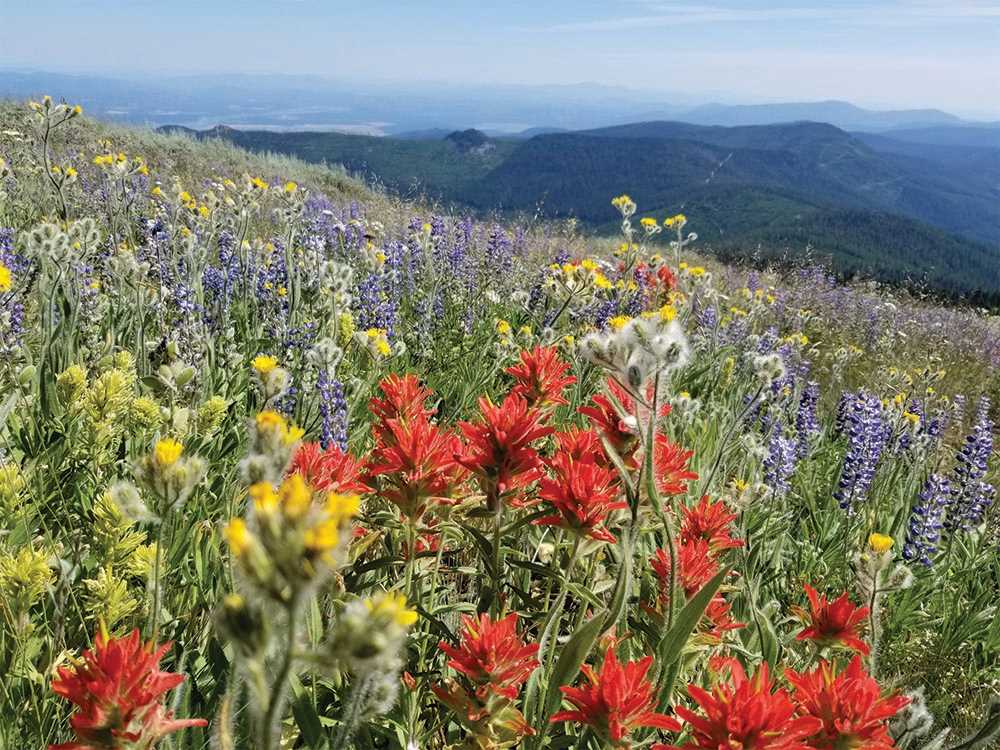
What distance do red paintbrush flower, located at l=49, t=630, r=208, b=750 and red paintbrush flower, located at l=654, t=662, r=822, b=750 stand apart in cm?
79

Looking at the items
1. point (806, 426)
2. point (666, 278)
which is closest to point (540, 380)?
point (806, 426)

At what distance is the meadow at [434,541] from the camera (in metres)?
1.07

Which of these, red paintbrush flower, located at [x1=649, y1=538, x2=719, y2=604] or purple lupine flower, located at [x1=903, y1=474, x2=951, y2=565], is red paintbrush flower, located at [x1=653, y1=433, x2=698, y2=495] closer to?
red paintbrush flower, located at [x1=649, y1=538, x2=719, y2=604]

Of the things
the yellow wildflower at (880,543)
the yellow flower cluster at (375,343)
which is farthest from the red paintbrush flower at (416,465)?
A: the yellow flower cluster at (375,343)

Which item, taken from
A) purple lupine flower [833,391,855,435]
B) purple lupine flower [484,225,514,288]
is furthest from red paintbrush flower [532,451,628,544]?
purple lupine flower [484,225,514,288]

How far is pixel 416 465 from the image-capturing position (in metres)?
1.58

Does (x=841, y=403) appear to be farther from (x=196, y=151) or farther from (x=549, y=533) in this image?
(x=196, y=151)

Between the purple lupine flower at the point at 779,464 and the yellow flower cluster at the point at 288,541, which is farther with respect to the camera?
the purple lupine flower at the point at 779,464

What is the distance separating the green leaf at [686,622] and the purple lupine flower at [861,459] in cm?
234

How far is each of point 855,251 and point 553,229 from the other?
80335 mm

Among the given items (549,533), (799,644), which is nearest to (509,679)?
(549,533)

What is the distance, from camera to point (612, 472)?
5.60 ft

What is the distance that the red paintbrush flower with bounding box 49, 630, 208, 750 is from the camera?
3.23 ft

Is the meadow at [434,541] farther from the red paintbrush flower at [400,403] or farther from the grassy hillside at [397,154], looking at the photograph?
the grassy hillside at [397,154]
